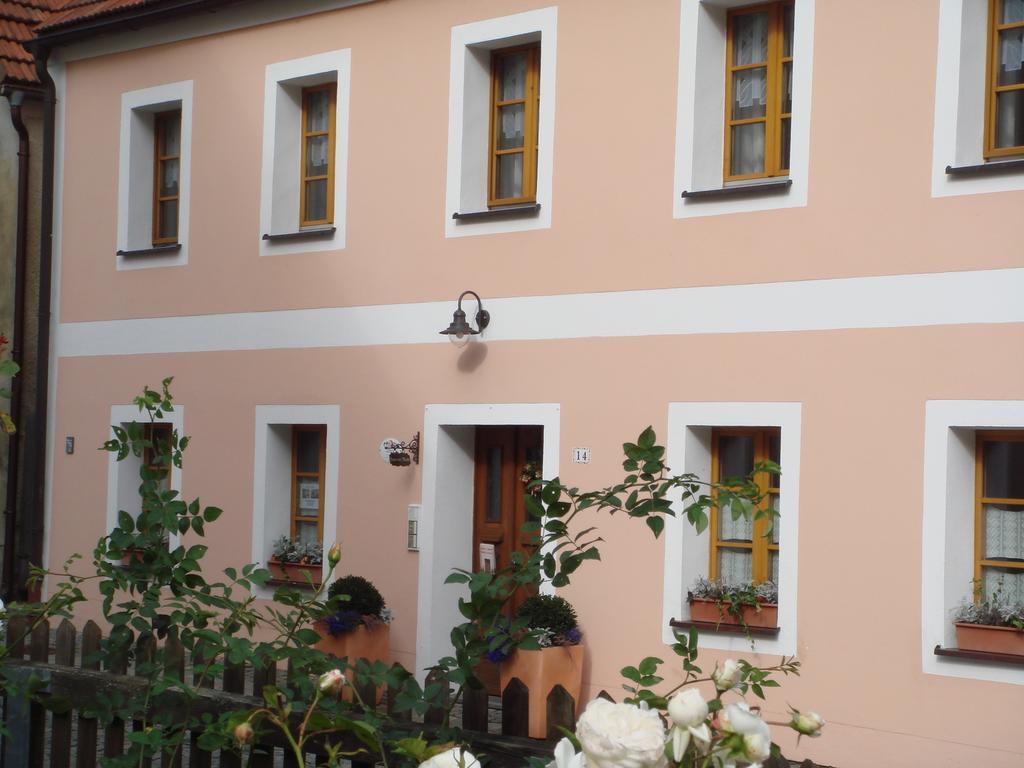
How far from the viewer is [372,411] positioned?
11758mm

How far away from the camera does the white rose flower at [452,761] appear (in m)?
2.03

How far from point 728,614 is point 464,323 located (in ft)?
9.63

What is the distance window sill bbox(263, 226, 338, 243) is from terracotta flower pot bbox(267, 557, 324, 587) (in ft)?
9.04

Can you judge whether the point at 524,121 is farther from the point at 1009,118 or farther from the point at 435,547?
the point at 1009,118

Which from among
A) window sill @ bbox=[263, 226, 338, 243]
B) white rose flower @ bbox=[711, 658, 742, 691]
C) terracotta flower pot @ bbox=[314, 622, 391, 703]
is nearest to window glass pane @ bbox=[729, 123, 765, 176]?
window sill @ bbox=[263, 226, 338, 243]

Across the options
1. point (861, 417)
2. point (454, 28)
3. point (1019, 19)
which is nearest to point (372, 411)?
point (454, 28)

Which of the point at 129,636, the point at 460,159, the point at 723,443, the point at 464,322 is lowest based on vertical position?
the point at 129,636

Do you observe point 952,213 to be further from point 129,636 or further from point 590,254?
point 129,636

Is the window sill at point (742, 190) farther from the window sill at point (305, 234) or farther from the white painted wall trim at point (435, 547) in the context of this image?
the window sill at point (305, 234)

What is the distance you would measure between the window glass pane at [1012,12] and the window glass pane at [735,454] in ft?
10.2

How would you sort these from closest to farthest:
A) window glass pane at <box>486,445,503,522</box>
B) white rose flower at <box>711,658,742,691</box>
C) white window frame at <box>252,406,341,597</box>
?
white rose flower at <box>711,658,742,691</box>
window glass pane at <box>486,445,503,522</box>
white window frame at <box>252,406,341,597</box>

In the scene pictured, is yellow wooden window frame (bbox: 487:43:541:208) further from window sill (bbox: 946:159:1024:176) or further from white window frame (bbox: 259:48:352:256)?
window sill (bbox: 946:159:1024:176)

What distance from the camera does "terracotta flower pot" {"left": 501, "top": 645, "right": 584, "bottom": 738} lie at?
9.69 metres

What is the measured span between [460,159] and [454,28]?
3.44 feet
